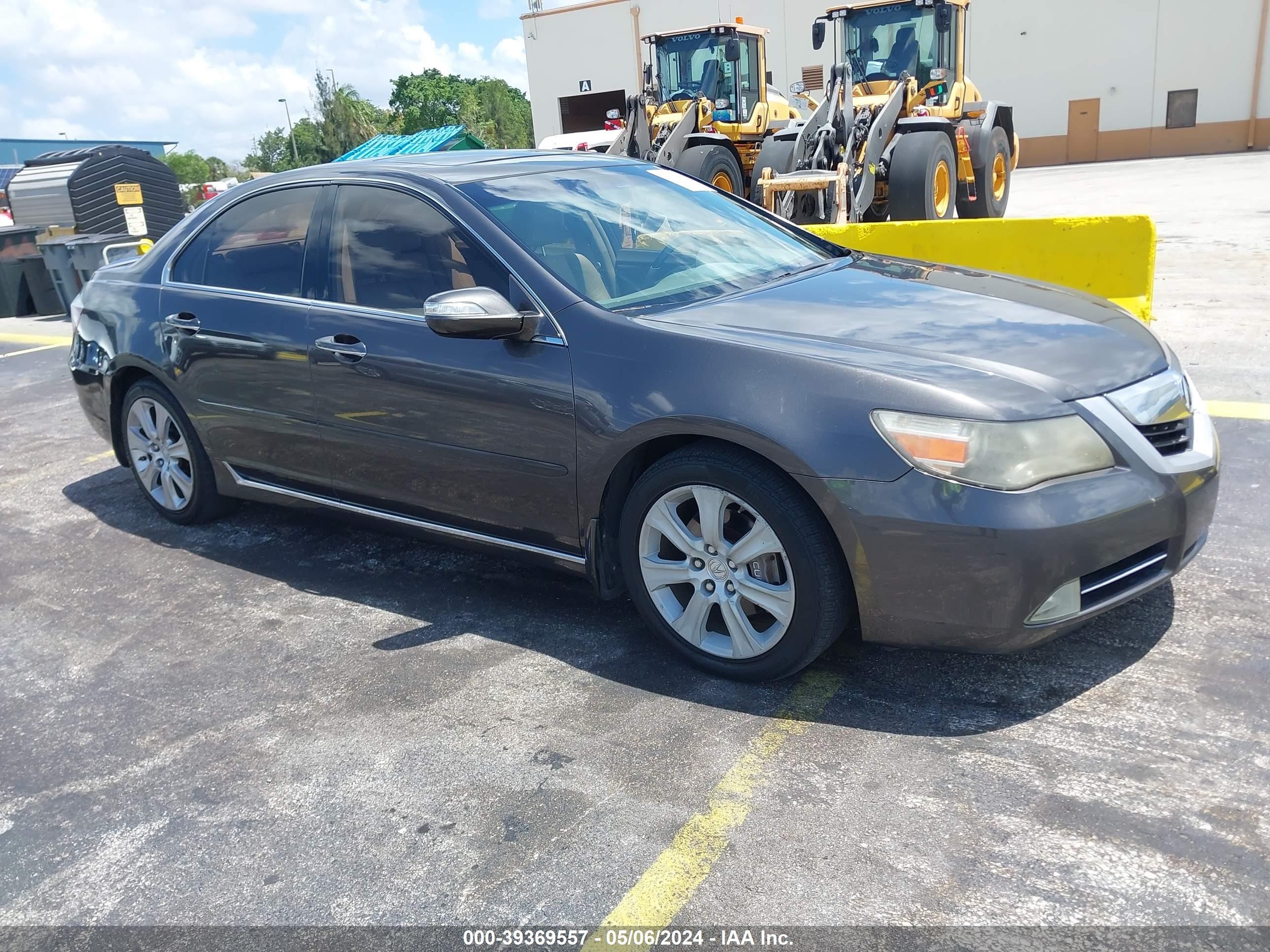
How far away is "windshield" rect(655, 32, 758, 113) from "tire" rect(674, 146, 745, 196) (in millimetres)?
2665

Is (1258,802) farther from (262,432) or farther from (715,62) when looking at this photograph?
(715,62)

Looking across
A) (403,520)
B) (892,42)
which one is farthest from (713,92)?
(403,520)

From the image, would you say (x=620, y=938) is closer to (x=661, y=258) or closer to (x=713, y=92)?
(x=661, y=258)

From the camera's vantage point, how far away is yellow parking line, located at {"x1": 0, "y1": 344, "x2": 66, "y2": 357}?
11.0 m

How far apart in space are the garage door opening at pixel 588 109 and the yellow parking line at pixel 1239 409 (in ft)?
134

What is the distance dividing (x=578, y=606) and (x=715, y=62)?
15.0 m

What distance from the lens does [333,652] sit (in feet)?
12.4

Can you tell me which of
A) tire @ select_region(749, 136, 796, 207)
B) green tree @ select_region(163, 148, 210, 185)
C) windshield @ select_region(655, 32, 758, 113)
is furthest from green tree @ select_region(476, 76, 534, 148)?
tire @ select_region(749, 136, 796, 207)

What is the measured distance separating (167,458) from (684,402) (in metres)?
3.01

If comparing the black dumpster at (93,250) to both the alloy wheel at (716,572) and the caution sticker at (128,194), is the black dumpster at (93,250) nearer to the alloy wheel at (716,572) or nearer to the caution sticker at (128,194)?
the caution sticker at (128,194)

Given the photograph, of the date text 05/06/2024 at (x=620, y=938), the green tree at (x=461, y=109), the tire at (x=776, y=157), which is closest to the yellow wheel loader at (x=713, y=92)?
the tire at (x=776, y=157)

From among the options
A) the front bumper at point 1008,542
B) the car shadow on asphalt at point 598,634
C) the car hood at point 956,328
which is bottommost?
the car shadow on asphalt at point 598,634

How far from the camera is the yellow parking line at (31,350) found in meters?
11.0

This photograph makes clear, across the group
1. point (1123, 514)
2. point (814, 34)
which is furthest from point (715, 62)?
point (1123, 514)
